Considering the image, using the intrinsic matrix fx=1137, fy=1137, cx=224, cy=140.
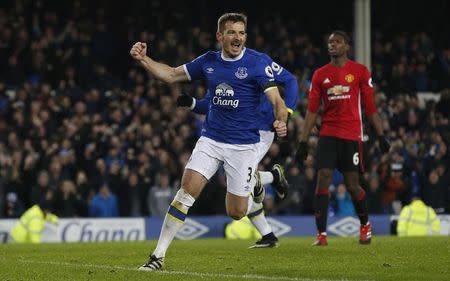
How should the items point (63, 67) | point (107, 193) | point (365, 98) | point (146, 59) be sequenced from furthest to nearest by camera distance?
point (63, 67), point (107, 193), point (365, 98), point (146, 59)

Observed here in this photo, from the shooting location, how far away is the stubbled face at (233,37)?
10783 mm

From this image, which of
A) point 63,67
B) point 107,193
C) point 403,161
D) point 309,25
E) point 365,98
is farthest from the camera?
point 309,25

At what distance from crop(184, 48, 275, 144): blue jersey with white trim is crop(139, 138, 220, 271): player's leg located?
256mm

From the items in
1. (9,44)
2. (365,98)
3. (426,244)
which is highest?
(9,44)

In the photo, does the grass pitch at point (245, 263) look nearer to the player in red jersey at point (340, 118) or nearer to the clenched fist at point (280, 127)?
the player in red jersey at point (340, 118)

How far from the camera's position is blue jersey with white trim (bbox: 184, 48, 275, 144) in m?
11.0

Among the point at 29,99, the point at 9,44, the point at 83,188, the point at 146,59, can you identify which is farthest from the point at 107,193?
the point at 146,59

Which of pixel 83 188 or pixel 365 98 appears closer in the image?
pixel 365 98

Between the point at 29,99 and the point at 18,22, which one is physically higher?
the point at 18,22

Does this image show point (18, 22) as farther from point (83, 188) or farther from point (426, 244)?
point (426, 244)

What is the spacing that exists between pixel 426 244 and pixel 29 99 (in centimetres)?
1195

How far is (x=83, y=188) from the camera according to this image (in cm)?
2206

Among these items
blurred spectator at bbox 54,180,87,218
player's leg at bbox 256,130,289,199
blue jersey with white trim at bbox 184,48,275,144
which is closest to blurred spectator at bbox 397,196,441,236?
blurred spectator at bbox 54,180,87,218

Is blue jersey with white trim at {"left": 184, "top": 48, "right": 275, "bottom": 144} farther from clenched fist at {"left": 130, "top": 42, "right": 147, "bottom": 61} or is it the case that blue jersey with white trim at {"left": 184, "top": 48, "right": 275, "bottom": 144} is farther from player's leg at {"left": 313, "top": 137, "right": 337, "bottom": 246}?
player's leg at {"left": 313, "top": 137, "right": 337, "bottom": 246}
